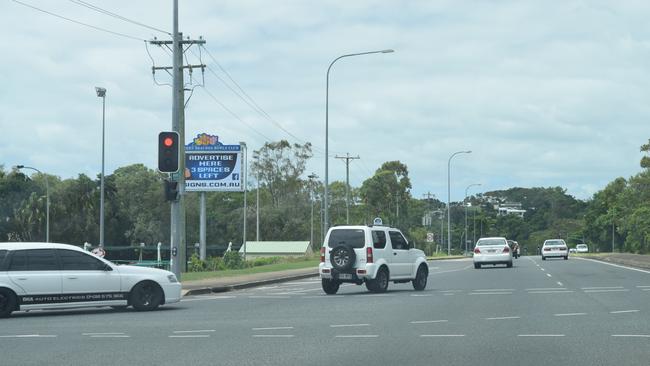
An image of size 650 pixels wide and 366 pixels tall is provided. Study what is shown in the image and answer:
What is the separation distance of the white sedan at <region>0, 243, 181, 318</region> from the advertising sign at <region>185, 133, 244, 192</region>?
3503 centimetres

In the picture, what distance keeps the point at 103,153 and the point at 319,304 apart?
3489 cm

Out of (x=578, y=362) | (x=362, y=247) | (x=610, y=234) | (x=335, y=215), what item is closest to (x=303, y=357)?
(x=578, y=362)

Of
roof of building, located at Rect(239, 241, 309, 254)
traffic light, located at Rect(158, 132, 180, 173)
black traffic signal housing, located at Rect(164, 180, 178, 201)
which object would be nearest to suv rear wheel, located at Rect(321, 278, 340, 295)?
black traffic signal housing, located at Rect(164, 180, 178, 201)

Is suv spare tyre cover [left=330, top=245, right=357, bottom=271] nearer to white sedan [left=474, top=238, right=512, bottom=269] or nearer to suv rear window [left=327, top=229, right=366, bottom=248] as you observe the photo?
suv rear window [left=327, top=229, right=366, bottom=248]

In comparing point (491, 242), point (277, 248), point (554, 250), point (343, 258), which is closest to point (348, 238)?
point (343, 258)

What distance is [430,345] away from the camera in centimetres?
1247

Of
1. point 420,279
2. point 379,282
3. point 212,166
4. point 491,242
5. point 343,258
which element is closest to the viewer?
point 343,258

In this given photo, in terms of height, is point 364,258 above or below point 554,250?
above

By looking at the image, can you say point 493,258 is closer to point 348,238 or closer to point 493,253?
point 493,253

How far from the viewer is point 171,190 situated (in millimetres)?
24812

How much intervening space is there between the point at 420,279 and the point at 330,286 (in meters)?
2.92

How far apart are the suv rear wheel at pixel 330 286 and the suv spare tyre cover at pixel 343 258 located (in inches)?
30.6

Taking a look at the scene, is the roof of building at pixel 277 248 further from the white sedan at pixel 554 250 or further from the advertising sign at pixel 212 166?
the advertising sign at pixel 212 166

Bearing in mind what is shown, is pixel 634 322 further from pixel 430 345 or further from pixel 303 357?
pixel 303 357
